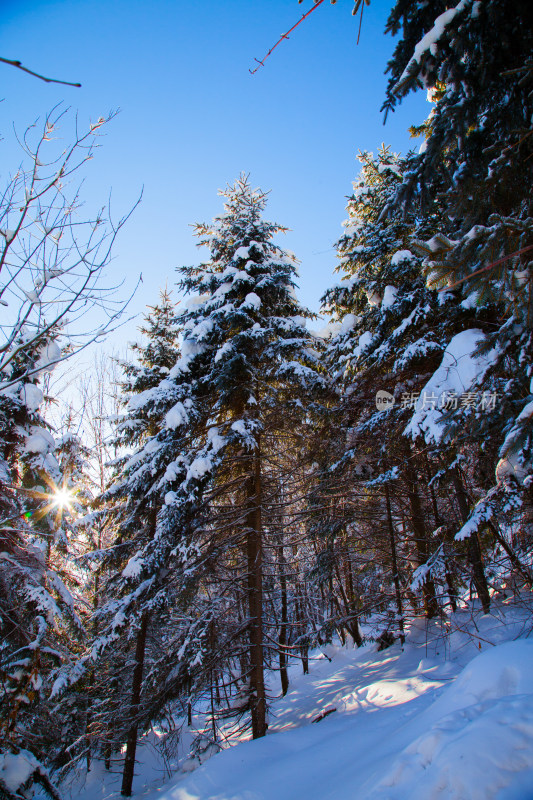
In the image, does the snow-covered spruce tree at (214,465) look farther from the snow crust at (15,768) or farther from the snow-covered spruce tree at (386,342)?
the snow crust at (15,768)

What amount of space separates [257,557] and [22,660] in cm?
434

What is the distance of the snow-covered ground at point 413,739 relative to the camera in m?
2.30

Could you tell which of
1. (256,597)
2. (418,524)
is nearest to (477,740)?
(256,597)

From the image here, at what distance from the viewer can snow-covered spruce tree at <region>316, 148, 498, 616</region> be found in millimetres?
7520

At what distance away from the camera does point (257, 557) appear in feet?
24.0

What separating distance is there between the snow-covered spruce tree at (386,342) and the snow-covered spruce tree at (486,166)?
244 centimetres

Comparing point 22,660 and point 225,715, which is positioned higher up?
point 22,660

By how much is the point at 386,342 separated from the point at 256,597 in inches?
237

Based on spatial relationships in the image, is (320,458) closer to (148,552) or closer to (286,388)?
(286,388)

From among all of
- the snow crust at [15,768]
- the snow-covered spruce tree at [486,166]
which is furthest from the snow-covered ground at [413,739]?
the snow crust at [15,768]

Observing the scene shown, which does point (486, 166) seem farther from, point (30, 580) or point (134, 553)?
point (134, 553)

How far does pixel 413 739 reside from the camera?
340 centimetres

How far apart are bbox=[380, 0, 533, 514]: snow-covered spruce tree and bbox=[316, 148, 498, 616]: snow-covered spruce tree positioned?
2.44 m

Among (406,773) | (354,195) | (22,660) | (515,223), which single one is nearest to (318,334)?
(354,195)
